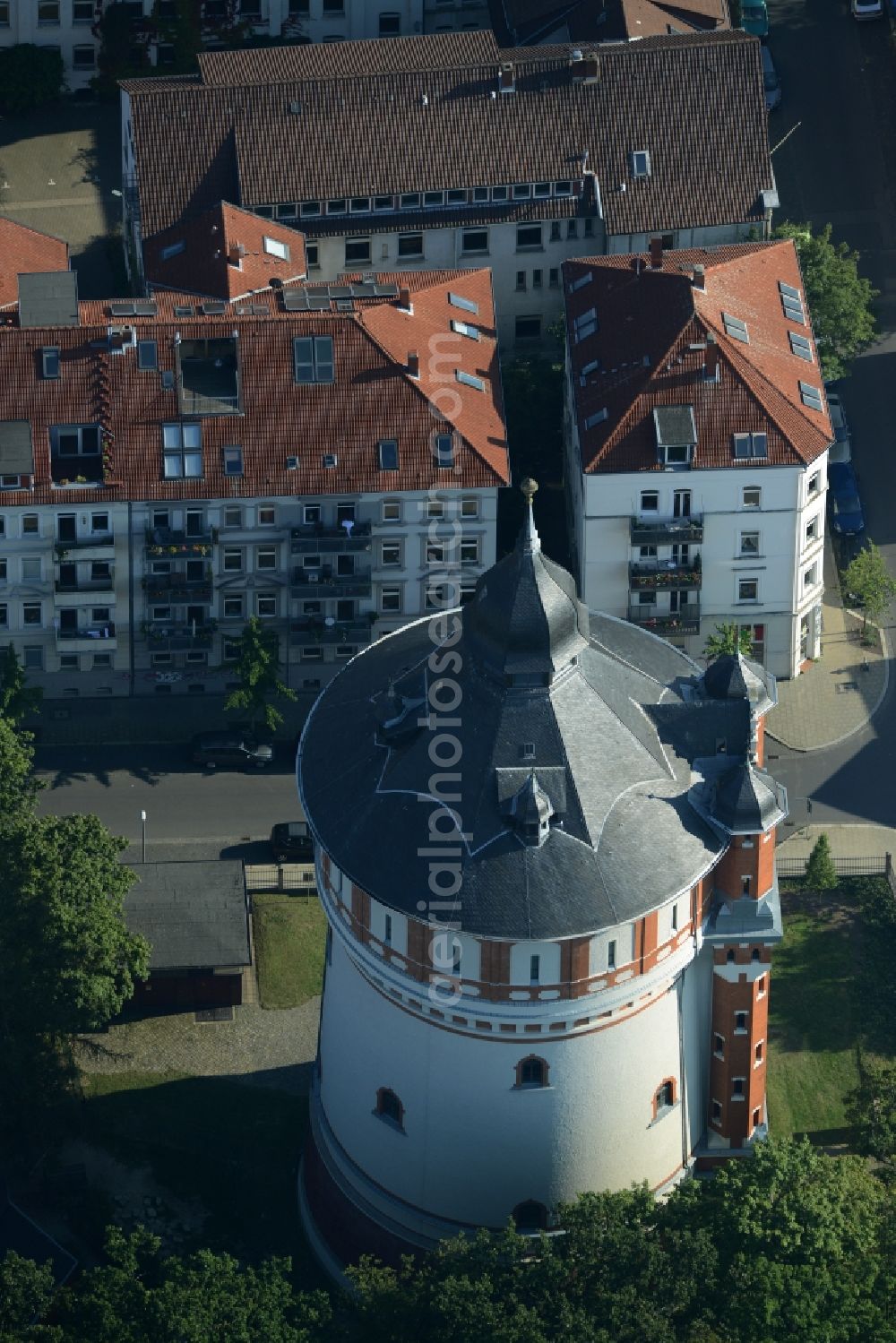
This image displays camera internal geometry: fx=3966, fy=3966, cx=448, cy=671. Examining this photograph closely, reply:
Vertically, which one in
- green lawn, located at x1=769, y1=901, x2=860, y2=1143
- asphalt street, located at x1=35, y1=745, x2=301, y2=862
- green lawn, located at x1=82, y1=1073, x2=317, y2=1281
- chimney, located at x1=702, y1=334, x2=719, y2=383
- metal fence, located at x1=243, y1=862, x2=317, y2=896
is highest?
chimney, located at x1=702, y1=334, x2=719, y2=383

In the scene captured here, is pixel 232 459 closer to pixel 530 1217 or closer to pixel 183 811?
pixel 183 811

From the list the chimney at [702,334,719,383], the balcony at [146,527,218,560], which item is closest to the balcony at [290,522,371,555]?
the balcony at [146,527,218,560]

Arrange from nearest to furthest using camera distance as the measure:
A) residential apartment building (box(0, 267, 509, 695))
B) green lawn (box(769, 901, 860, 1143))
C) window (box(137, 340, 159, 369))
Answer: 1. green lawn (box(769, 901, 860, 1143))
2. residential apartment building (box(0, 267, 509, 695))
3. window (box(137, 340, 159, 369))

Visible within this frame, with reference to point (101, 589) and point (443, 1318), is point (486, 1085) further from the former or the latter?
point (101, 589)

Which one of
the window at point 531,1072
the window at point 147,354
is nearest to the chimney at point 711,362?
the window at point 147,354

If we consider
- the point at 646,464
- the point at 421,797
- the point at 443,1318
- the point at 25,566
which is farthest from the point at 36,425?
the point at 443,1318

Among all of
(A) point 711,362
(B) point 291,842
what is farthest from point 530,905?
(A) point 711,362

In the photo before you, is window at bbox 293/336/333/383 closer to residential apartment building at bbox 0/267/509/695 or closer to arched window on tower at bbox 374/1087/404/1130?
residential apartment building at bbox 0/267/509/695
